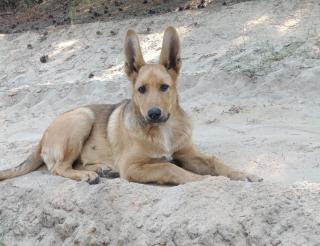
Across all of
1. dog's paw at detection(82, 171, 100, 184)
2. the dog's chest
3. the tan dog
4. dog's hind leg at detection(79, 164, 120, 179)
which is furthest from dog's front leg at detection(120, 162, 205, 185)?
dog's hind leg at detection(79, 164, 120, 179)

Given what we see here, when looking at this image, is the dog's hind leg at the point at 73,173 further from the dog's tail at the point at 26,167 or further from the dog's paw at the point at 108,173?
the dog's tail at the point at 26,167

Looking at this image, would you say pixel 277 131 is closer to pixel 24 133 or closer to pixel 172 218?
pixel 172 218

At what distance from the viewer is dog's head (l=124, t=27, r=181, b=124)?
20.1 feet

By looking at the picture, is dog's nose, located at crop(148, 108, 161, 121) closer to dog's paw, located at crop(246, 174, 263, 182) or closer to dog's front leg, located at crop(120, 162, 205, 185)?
dog's front leg, located at crop(120, 162, 205, 185)

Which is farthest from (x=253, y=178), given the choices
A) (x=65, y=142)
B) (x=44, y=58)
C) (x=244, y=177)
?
(x=44, y=58)

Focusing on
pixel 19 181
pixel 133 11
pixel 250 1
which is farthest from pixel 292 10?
pixel 19 181

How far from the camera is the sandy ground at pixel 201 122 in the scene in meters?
5.06

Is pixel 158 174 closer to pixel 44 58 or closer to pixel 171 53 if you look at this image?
pixel 171 53

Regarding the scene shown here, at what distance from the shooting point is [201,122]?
8.88 metres

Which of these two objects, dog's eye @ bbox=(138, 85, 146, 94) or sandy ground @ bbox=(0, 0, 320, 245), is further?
dog's eye @ bbox=(138, 85, 146, 94)

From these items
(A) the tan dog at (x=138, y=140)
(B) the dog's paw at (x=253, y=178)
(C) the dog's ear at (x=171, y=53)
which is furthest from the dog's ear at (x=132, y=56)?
(B) the dog's paw at (x=253, y=178)

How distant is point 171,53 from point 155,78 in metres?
0.39

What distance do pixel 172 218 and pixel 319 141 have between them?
8.28ft

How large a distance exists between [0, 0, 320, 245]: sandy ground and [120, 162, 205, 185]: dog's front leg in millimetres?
266
